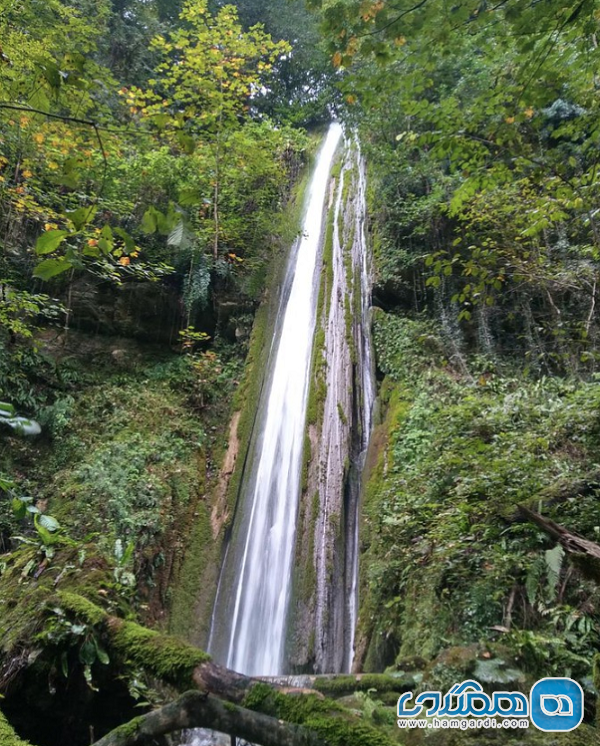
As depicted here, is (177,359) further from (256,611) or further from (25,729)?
(25,729)

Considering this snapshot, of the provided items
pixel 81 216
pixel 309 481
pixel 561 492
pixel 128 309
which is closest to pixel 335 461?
pixel 309 481

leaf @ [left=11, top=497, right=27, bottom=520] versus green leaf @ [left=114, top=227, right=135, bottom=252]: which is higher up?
green leaf @ [left=114, top=227, right=135, bottom=252]

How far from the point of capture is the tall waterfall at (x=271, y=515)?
19.8ft

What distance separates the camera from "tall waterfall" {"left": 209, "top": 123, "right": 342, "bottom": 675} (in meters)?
6.04

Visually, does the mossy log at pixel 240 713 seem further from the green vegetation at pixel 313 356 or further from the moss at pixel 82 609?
the moss at pixel 82 609

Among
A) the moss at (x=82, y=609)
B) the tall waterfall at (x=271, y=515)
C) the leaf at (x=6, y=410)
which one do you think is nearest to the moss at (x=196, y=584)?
the tall waterfall at (x=271, y=515)

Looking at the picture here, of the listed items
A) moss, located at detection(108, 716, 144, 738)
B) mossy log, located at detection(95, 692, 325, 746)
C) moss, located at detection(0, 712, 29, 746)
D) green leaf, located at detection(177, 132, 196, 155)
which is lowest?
moss, located at detection(0, 712, 29, 746)

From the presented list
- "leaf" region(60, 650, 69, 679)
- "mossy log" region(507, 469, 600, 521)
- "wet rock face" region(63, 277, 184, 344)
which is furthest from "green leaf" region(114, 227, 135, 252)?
"wet rock face" region(63, 277, 184, 344)

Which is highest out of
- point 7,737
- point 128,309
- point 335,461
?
point 128,309

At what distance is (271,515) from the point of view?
713 cm

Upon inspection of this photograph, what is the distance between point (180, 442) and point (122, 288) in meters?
3.87

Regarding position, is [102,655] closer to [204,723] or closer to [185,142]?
[204,723]

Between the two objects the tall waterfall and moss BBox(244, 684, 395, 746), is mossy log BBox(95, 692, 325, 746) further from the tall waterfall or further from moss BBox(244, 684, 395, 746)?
the tall waterfall

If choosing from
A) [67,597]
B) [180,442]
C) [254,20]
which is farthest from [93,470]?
[254,20]
